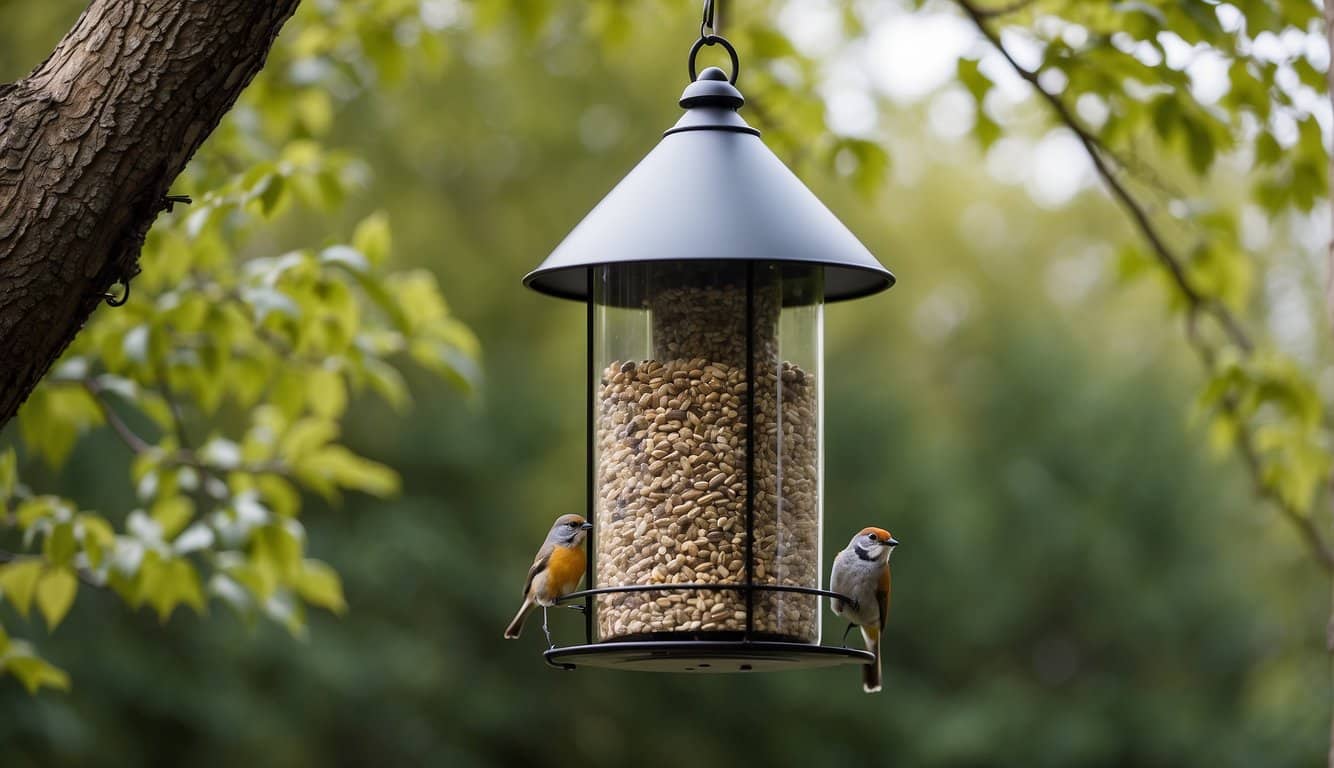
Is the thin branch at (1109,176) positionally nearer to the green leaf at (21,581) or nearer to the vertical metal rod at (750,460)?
the vertical metal rod at (750,460)

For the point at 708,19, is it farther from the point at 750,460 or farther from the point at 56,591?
the point at 56,591

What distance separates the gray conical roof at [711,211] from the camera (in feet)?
10.6

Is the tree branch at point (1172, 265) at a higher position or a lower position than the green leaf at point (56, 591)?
higher

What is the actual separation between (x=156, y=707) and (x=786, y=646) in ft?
41.0

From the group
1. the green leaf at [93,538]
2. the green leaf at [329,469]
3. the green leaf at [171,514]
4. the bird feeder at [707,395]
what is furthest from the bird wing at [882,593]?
the green leaf at [171,514]

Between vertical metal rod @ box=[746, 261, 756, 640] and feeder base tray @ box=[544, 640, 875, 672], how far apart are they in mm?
84

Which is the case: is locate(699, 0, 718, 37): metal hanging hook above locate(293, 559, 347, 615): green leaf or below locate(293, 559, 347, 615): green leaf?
above

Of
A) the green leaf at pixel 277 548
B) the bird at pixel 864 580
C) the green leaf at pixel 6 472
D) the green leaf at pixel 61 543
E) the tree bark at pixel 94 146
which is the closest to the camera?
the tree bark at pixel 94 146

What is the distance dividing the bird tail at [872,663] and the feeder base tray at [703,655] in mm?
444

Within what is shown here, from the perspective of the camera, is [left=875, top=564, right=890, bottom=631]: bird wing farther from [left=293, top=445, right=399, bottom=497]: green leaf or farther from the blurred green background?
the blurred green background

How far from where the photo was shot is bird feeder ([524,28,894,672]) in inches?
131

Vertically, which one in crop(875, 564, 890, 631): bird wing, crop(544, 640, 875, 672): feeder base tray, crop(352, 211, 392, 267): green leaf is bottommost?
crop(544, 640, 875, 672): feeder base tray

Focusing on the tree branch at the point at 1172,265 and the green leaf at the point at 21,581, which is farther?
the tree branch at the point at 1172,265

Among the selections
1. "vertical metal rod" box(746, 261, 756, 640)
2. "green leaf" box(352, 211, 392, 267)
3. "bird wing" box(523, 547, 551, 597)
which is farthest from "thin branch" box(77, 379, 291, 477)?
"vertical metal rod" box(746, 261, 756, 640)
